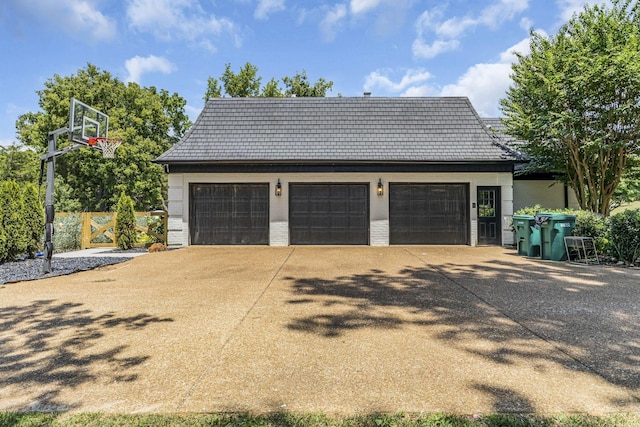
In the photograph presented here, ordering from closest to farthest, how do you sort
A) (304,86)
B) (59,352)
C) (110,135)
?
1. (59,352)
2. (110,135)
3. (304,86)

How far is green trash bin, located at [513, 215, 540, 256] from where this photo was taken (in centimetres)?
855

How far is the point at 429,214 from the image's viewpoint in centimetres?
1159

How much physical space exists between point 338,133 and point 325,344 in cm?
1032

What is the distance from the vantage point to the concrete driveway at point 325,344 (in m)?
2.21

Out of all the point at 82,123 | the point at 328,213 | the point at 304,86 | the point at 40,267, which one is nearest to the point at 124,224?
the point at 40,267

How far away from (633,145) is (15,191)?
17.8 metres

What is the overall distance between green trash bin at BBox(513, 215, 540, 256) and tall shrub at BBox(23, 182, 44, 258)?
1337cm

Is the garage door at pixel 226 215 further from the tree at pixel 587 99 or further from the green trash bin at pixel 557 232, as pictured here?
the tree at pixel 587 99

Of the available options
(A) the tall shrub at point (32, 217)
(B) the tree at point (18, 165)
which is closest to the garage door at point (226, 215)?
(A) the tall shrub at point (32, 217)

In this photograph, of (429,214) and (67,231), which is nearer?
(67,231)

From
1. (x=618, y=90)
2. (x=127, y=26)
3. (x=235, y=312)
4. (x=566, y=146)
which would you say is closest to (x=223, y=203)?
(x=127, y=26)

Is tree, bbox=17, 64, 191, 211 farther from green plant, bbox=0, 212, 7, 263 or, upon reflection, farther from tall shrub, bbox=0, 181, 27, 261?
green plant, bbox=0, 212, 7, 263

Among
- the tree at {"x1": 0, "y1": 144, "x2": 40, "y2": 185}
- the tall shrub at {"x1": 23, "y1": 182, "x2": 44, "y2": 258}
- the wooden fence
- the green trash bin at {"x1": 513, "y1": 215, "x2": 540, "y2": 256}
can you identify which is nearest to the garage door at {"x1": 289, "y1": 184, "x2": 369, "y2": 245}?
the green trash bin at {"x1": 513, "y1": 215, "x2": 540, "y2": 256}

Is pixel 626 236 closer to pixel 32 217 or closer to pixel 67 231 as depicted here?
pixel 32 217
